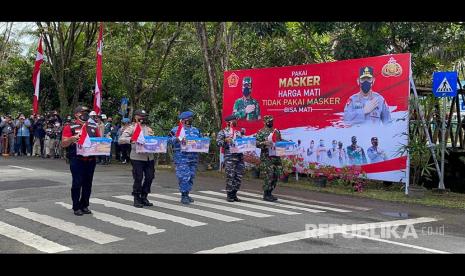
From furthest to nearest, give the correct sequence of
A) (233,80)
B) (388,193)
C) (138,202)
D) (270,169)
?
(233,80) → (388,193) → (270,169) → (138,202)

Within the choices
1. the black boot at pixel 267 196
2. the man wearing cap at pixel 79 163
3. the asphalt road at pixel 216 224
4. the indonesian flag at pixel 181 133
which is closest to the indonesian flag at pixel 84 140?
the man wearing cap at pixel 79 163

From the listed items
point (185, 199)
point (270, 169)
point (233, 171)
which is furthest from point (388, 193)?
point (185, 199)

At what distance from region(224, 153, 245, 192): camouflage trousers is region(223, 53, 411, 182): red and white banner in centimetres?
415

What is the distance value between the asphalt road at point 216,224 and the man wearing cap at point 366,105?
92.2 inches

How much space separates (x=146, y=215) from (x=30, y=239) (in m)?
2.30

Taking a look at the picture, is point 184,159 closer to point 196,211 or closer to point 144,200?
point 144,200

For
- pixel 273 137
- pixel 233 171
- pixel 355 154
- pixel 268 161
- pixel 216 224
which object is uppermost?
pixel 273 137

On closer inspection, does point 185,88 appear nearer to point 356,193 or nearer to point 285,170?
point 285,170

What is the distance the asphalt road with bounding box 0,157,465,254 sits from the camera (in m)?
6.79

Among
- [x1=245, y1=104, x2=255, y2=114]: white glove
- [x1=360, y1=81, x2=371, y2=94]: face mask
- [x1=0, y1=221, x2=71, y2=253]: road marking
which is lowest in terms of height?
[x1=0, y1=221, x2=71, y2=253]: road marking

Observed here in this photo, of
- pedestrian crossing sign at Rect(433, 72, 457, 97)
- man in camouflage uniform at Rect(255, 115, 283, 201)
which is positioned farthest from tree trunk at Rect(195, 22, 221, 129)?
pedestrian crossing sign at Rect(433, 72, 457, 97)

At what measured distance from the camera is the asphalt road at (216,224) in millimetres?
6793

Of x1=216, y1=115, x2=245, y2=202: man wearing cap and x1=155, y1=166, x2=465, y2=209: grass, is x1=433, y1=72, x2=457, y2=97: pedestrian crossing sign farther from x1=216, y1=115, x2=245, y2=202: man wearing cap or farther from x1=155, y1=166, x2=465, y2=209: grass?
x1=216, y1=115, x2=245, y2=202: man wearing cap

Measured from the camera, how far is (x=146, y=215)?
A: 896 cm
